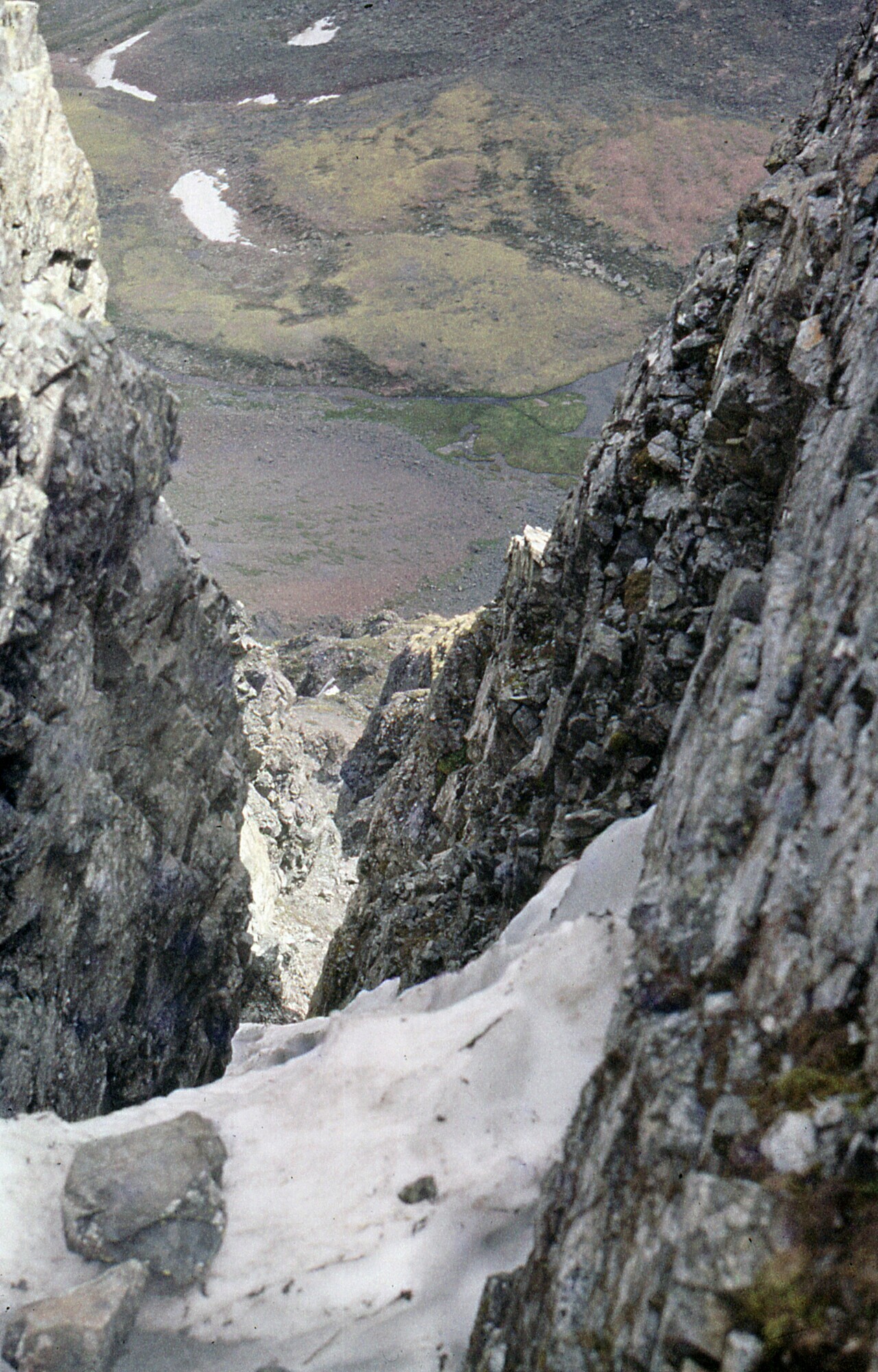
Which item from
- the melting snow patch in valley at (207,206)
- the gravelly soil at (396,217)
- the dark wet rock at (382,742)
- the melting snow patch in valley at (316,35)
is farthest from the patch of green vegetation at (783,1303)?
the melting snow patch in valley at (316,35)

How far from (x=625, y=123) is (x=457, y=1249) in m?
143

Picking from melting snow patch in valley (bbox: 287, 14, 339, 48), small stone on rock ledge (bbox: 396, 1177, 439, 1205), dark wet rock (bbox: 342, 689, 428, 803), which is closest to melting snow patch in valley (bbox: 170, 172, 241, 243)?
melting snow patch in valley (bbox: 287, 14, 339, 48)

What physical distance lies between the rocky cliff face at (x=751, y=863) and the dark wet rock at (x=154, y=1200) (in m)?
4.82

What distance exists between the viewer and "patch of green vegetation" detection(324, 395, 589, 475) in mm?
97688

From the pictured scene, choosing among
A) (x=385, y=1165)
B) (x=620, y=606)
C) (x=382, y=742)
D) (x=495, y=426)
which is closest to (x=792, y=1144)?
(x=385, y=1165)

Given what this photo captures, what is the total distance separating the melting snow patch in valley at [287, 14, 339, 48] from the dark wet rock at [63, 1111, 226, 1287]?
163m

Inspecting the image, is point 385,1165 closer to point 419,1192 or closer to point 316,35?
point 419,1192

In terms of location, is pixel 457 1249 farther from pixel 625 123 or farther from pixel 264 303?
pixel 625 123

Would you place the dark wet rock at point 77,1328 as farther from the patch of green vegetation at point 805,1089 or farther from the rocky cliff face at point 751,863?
the patch of green vegetation at point 805,1089

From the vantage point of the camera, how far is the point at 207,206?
123m

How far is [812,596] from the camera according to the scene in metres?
8.80

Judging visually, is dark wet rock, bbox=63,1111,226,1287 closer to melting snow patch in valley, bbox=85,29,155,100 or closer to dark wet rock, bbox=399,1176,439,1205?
dark wet rock, bbox=399,1176,439,1205

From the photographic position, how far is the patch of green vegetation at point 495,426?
97688 mm

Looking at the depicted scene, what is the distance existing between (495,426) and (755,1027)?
322ft
